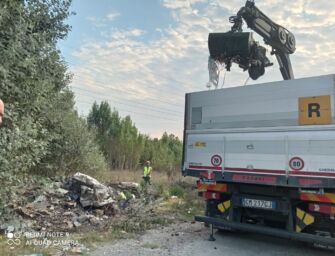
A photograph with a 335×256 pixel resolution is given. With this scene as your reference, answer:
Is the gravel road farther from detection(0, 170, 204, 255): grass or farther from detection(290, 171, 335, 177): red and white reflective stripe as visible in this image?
detection(290, 171, 335, 177): red and white reflective stripe

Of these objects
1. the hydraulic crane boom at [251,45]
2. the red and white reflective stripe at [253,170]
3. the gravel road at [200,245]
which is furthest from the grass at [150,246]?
the hydraulic crane boom at [251,45]

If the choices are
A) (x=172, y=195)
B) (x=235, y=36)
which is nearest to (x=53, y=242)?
(x=235, y=36)

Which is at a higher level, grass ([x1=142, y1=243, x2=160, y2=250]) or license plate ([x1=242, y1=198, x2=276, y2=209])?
license plate ([x1=242, y1=198, x2=276, y2=209])

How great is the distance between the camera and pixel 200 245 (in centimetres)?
778

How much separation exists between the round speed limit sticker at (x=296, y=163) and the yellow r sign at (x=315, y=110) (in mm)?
654

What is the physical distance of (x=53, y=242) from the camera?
726 centimetres

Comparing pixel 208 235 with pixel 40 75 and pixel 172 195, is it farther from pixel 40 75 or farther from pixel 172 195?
pixel 172 195

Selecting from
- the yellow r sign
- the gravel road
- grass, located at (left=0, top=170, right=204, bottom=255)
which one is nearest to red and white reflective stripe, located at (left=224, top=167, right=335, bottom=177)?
the yellow r sign

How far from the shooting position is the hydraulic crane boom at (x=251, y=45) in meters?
9.42

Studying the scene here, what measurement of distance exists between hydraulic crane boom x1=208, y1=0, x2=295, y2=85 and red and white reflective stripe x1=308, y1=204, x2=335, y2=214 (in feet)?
12.5

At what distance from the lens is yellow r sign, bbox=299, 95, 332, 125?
6.81m

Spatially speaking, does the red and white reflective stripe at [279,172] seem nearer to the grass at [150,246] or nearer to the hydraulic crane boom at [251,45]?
the grass at [150,246]

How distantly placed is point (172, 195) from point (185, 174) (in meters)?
6.38

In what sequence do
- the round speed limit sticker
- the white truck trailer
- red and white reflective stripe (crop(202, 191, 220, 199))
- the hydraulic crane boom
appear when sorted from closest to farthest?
the white truck trailer → the round speed limit sticker → red and white reflective stripe (crop(202, 191, 220, 199)) → the hydraulic crane boom
